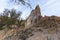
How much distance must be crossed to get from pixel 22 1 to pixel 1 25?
12690 mm

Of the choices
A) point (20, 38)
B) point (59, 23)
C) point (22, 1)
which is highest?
point (22, 1)

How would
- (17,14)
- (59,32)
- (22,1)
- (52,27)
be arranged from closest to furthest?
(22,1) → (59,32) → (52,27) → (17,14)

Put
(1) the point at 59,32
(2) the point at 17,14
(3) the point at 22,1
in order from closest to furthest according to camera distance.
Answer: (3) the point at 22,1
(1) the point at 59,32
(2) the point at 17,14

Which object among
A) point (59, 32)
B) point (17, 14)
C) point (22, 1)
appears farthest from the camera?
point (17, 14)

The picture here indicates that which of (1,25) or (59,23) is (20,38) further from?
(1,25)

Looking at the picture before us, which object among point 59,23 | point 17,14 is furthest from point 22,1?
point 17,14

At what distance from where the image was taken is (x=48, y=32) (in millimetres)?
13008

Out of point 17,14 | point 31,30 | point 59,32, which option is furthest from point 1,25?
point 59,32

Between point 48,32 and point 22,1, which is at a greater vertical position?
point 22,1

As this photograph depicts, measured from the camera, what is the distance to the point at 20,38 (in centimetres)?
1373

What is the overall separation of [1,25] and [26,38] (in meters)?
10.1

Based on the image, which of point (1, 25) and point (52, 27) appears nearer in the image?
point (52, 27)

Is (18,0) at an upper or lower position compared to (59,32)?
upper

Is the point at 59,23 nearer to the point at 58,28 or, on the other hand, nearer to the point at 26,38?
the point at 58,28
